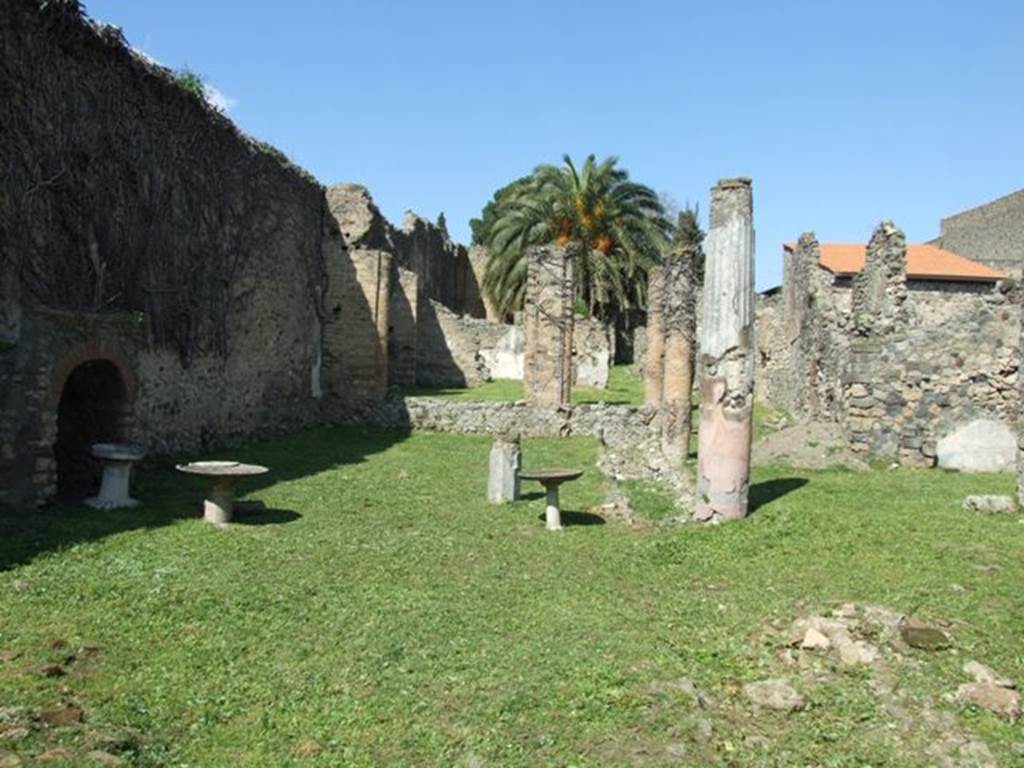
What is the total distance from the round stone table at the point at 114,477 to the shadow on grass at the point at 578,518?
14.1ft

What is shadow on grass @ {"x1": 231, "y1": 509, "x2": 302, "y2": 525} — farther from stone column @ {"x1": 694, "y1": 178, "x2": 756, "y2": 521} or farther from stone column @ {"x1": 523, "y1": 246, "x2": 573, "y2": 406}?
stone column @ {"x1": 523, "y1": 246, "x2": 573, "y2": 406}

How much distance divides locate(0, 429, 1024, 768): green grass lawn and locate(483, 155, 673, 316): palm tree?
67.2 feet

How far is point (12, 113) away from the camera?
937cm

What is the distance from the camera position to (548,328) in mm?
18406

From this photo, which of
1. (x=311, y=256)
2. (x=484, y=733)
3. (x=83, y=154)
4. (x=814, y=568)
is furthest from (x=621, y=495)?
(x=311, y=256)

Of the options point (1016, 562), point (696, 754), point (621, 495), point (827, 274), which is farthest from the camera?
point (827, 274)

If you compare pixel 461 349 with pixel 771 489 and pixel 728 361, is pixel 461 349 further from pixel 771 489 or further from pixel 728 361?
pixel 728 361

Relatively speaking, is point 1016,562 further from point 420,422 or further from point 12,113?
point 420,422

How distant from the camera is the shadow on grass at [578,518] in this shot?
962cm

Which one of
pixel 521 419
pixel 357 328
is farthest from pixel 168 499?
pixel 357 328

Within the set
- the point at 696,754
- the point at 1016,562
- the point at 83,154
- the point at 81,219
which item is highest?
the point at 83,154

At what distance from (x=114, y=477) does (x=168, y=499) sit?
88cm

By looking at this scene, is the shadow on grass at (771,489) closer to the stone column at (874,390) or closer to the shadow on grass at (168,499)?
the stone column at (874,390)

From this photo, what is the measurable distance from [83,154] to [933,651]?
33.7 ft
